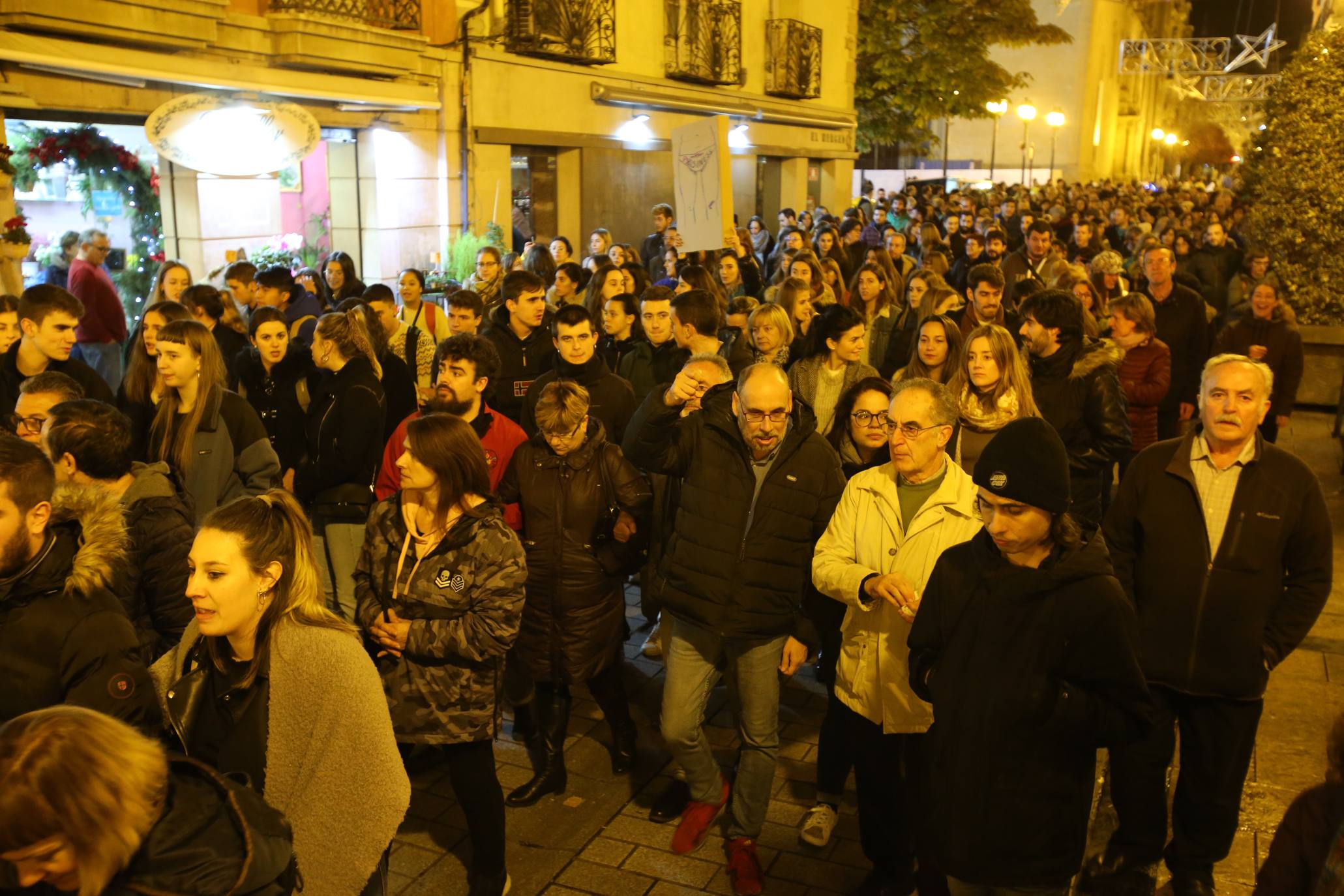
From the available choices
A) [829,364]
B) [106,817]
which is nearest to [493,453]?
[829,364]

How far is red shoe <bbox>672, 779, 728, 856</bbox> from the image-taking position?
4.73m

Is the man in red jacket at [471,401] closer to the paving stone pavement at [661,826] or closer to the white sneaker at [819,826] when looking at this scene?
the paving stone pavement at [661,826]

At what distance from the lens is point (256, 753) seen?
9.96ft

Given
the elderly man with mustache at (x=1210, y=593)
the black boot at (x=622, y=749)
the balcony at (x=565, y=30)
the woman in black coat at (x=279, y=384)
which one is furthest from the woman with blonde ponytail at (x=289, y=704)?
the balcony at (x=565, y=30)

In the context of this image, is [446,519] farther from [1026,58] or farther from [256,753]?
[1026,58]

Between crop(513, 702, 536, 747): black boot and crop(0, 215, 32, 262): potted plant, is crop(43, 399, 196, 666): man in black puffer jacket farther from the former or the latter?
crop(0, 215, 32, 262): potted plant

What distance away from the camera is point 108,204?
11.8 metres

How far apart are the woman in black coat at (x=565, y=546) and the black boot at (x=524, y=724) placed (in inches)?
20.5

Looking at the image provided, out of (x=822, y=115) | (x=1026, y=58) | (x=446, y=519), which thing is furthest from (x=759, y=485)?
(x=1026, y=58)

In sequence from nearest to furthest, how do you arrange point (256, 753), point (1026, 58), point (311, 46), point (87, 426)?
point (256, 753)
point (87, 426)
point (311, 46)
point (1026, 58)

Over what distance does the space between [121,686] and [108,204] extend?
10301 millimetres

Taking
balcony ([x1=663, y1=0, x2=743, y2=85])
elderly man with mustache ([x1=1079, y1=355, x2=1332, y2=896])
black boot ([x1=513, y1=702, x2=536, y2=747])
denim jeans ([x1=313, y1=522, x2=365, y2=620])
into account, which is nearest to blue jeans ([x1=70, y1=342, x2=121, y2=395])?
denim jeans ([x1=313, y1=522, x2=365, y2=620])

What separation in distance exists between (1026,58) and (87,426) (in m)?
56.9

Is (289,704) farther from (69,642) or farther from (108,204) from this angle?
(108,204)
